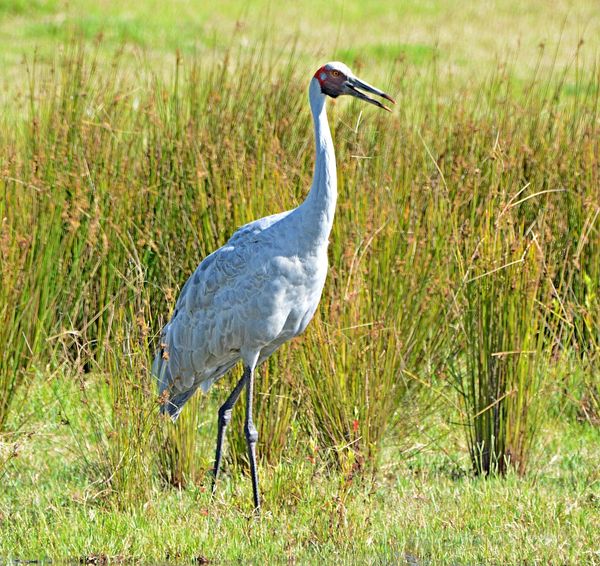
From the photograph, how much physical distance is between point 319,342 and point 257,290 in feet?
1.46

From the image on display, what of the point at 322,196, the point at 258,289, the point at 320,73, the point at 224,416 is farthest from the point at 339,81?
the point at 224,416

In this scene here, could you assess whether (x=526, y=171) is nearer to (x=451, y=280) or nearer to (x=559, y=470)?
(x=451, y=280)

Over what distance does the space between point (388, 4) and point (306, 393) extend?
16.7m

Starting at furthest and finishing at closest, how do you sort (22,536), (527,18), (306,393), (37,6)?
(527,18) < (37,6) < (306,393) < (22,536)

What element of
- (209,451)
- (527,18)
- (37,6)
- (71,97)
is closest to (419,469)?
(209,451)

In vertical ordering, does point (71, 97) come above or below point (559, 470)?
above

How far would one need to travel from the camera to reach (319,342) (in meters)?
5.96

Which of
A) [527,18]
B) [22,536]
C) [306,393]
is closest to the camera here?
[22,536]

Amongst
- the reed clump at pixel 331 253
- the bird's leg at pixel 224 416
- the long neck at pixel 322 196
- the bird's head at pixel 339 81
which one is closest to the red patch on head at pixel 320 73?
the bird's head at pixel 339 81

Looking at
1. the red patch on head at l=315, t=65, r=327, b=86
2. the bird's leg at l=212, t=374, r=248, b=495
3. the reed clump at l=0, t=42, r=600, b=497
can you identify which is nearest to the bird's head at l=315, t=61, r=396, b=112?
the red patch on head at l=315, t=65, r=327, b=86

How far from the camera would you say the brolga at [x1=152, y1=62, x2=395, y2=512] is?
5586 millimetres

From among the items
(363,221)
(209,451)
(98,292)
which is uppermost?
(363,221)

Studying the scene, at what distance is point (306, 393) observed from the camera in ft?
20.2

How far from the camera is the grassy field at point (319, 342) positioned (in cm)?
531
